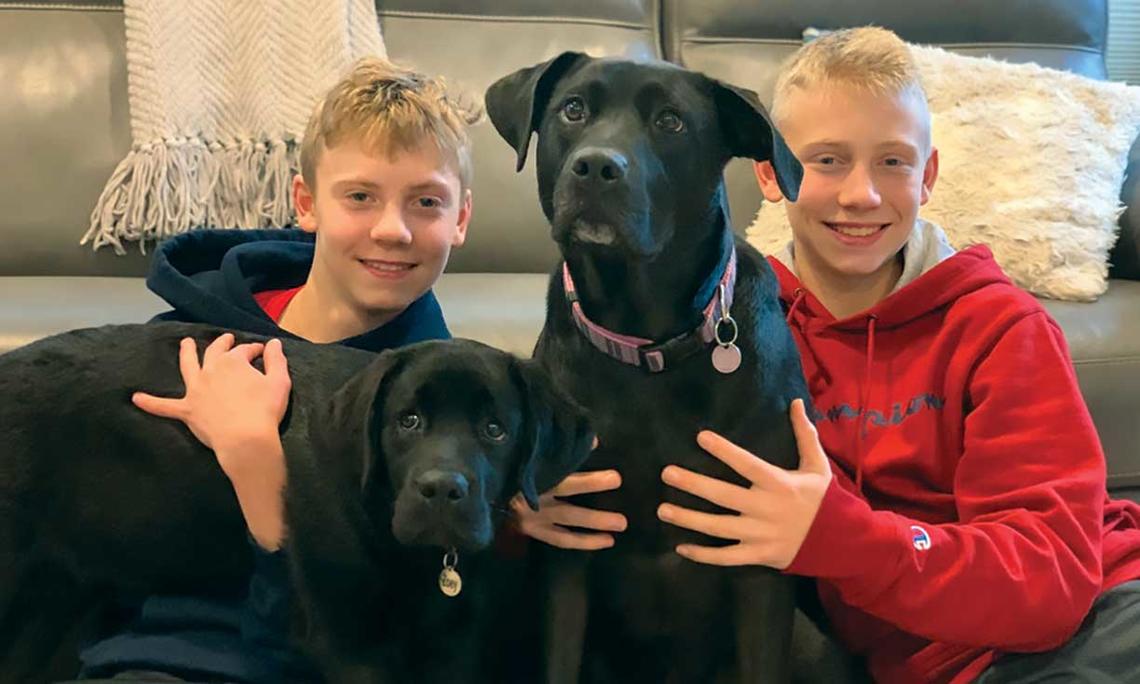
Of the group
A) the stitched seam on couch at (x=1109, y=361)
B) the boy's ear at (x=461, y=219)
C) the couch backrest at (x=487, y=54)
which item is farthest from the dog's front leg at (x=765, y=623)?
the couch backrest at (x=487, y=54)

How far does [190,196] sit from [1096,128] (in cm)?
210

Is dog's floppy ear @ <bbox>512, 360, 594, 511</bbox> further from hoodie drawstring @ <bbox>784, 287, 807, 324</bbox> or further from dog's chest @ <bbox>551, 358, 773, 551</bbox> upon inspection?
hoodie drawstring @ <bbox>784, 287, 807, 324</bbox>

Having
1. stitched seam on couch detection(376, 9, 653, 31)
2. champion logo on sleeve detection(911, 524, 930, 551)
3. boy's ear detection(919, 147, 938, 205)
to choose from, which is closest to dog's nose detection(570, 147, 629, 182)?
champion logo on sleeve detection(911, 524, 930, 551)

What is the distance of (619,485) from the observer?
129 cm

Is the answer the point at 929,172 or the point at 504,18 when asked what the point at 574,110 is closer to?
the point at 929,172

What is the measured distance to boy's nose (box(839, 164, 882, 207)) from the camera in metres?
1.51

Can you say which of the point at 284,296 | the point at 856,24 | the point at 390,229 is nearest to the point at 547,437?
the point at 390,229

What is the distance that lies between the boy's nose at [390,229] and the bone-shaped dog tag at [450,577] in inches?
20.2

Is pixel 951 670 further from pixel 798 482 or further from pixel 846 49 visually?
pixel 846 49

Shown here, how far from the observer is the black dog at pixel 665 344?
124cm

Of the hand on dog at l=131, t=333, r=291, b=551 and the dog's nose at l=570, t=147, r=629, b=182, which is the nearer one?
the dog's nose at l=570, t=147, r=629, b=182

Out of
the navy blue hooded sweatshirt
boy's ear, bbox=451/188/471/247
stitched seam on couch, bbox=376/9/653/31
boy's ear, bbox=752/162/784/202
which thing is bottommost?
the navy blue hooded sweatshirt

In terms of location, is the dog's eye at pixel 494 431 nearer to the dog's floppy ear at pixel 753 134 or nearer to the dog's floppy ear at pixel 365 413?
the dog's floppy ear at pixel 365 413

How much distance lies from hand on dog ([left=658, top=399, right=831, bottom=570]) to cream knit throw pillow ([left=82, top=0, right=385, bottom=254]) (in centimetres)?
162
